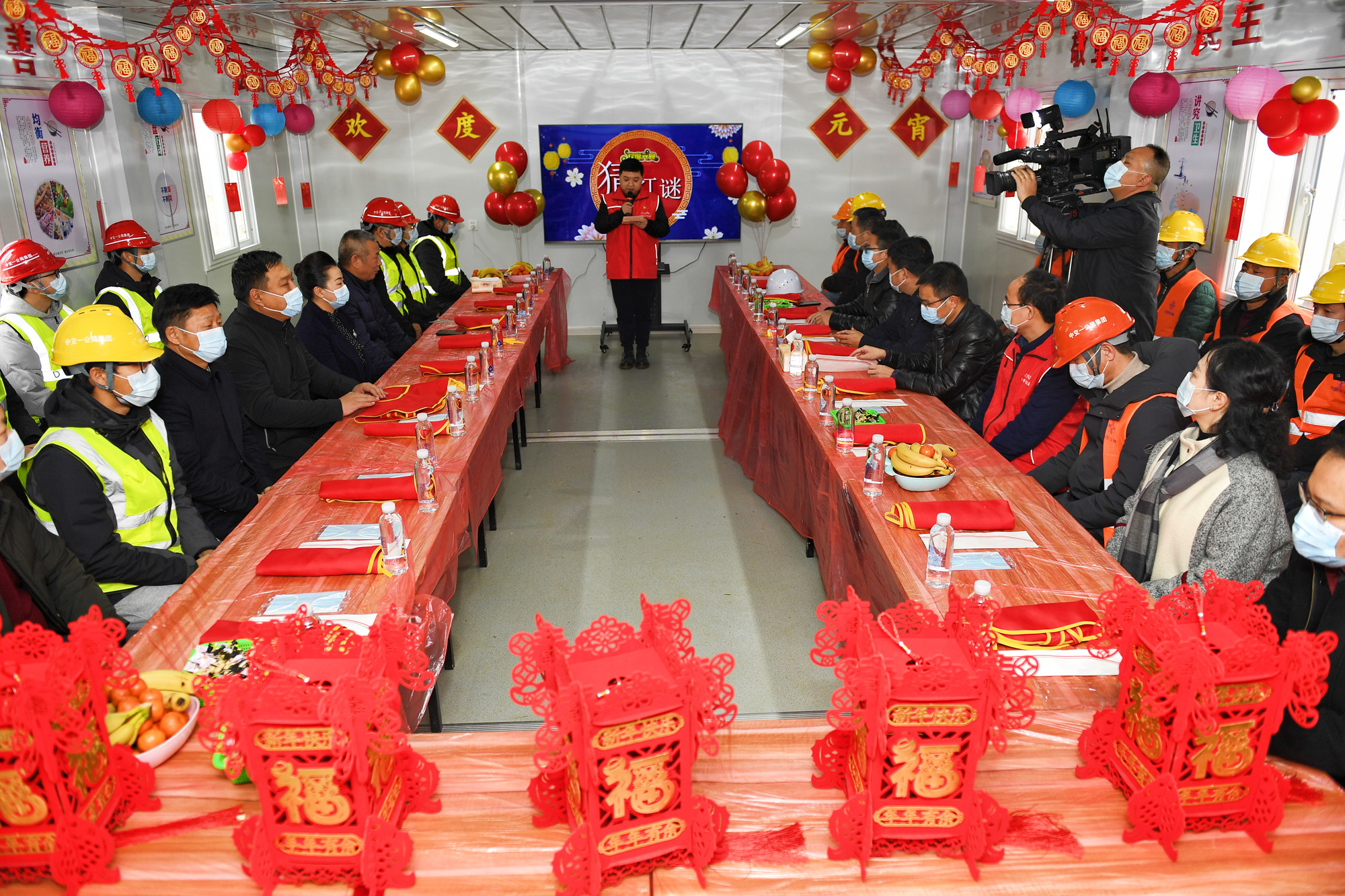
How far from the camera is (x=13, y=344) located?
3.84 meters

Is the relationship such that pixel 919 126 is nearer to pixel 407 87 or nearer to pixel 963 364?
pixel 407 87

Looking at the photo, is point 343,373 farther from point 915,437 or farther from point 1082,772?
point 1082,772

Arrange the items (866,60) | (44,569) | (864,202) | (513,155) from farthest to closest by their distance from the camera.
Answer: (513,155)
(866,60)
(864,202)
(44,569)

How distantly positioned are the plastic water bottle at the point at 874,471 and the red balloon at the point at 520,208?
572 cm

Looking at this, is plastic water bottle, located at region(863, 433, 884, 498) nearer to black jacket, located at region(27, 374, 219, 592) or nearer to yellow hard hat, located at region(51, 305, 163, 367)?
black jacket, located at region(27, 374, 219, 592)

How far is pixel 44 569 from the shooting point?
202cm

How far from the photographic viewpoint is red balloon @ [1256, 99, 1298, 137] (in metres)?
3.77

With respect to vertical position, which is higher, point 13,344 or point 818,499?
point 13,344

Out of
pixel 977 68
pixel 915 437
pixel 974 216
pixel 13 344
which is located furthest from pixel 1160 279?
pixel 13 344

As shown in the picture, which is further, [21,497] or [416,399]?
[416,399]

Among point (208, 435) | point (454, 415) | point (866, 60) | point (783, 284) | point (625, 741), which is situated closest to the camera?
point (625, 741)

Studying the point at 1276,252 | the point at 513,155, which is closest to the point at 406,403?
the point at 1276,252

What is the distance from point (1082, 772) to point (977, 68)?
518 cm

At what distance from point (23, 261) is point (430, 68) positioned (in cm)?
430
